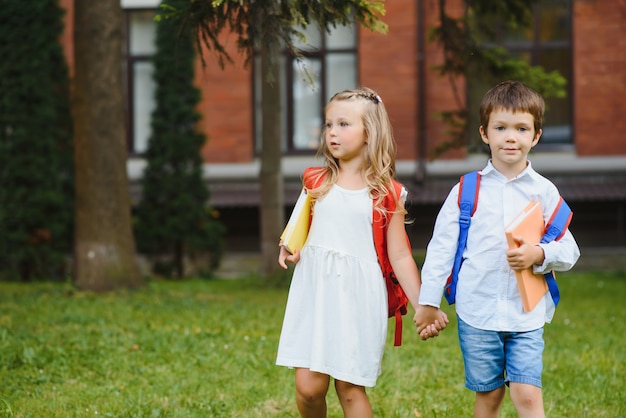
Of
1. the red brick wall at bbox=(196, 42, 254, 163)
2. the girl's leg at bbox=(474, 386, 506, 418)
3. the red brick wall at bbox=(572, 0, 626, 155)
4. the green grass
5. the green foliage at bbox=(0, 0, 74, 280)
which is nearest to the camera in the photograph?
the girl's leg at bbox=(474, 386, 506, 418)

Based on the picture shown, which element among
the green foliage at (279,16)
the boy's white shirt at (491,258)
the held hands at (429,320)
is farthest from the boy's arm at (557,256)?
the green foliage at (279,16)

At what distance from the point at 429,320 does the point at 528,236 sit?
539mm

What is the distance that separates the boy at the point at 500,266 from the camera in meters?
3.81

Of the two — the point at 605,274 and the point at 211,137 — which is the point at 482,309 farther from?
the point at 211,137

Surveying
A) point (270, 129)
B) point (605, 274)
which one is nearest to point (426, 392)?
point (270, 129)

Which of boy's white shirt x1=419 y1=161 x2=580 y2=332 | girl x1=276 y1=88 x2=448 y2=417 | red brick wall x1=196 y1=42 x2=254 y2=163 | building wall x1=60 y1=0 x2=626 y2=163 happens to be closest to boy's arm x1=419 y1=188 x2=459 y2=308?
boy's white shirt x1=419 y1=161 x2=580 y2=332

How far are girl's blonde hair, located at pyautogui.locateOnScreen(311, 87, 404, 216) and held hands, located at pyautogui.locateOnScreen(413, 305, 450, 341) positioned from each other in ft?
1.54

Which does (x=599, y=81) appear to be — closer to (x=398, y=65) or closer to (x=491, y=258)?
(x=398, y=65)

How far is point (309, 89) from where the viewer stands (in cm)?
1672

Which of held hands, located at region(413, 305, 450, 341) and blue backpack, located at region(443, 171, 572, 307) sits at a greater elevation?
blue backpack, located at region(443, 171, 572, 307)

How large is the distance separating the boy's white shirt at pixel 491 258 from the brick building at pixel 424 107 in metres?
11.7

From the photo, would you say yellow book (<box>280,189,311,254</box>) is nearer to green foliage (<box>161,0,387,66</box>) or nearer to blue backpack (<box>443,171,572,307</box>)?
blue backpack (<box>443,171,572,307</box>)

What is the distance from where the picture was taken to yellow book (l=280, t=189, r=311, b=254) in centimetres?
408

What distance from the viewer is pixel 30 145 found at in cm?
1404
